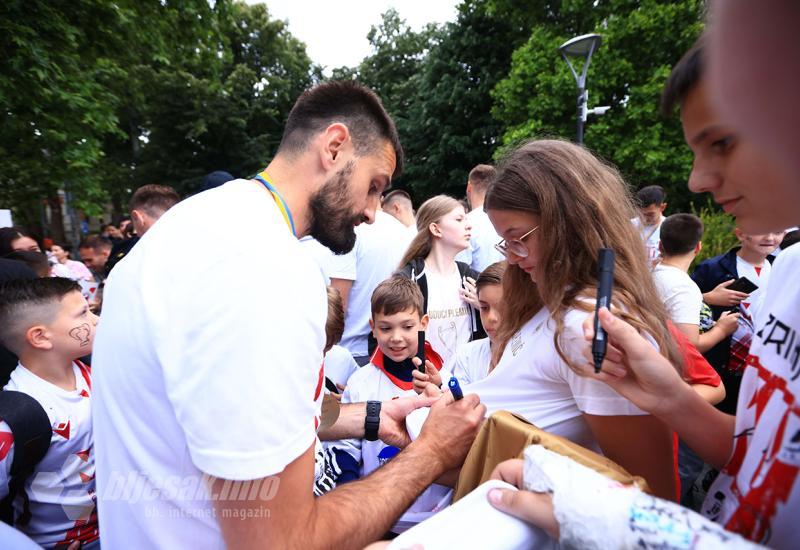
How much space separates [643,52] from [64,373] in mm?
18736

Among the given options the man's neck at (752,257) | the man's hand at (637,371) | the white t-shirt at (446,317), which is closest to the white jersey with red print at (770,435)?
the man's hand at (637,371)

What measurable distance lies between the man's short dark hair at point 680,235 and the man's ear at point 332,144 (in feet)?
11.6

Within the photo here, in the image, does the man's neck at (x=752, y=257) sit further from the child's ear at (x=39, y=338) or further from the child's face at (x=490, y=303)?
the child's ear at (x=39, y=338)

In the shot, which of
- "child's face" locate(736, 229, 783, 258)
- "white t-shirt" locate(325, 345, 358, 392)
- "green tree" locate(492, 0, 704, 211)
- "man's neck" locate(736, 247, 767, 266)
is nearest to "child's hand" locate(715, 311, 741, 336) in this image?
"child's face" locate(736, 229, 783, 258)

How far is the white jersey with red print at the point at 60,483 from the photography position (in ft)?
6.59

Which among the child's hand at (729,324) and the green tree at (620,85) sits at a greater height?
the green tree at (620,85)

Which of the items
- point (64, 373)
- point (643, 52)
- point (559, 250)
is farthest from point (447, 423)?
point (643, 52)

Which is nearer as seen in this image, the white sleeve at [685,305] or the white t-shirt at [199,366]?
the white t-shirt at [199,366]

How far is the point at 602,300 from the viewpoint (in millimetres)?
1219

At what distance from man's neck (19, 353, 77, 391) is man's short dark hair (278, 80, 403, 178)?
1.75 metres

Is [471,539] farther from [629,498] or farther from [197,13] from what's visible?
[197,13]

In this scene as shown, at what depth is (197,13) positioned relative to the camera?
360 inches

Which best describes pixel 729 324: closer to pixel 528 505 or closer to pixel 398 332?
pixel 398 332

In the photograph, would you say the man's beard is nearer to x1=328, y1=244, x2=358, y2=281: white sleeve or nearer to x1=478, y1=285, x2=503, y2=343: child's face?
x1=478, y1=285, x2=503, y2=343: child's face
